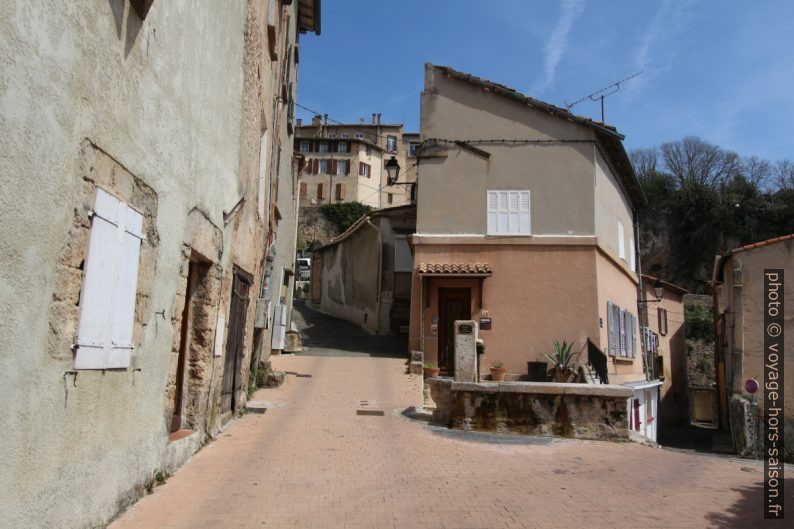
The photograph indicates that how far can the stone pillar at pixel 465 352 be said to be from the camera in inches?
408

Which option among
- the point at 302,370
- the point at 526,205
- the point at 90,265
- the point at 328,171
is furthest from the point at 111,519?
the point at 328,171

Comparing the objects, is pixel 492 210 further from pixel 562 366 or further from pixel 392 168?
pixel 562 366

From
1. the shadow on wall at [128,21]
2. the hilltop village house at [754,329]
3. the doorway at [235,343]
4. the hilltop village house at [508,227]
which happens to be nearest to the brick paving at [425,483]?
the doorway at [235,343]

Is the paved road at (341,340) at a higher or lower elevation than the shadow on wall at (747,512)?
higher

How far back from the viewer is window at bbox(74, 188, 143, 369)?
3.84 m

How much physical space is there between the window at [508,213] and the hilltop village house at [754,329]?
5.21m

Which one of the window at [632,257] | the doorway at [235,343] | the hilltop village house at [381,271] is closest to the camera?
the doorway at [235,343]

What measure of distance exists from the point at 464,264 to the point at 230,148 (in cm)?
926

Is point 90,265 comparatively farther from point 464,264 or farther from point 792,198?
point 792,198

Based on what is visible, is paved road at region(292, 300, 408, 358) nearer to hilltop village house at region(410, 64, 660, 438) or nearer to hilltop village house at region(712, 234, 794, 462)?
hilltop village house at region(410, 64, 660, 438)

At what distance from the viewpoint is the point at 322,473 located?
6.28 metres

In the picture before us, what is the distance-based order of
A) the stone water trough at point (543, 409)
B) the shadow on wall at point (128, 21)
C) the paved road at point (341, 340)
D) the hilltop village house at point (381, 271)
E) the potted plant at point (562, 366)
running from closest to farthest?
the shadow on wall at point (128, 21)
the stone water trough at point (543, 409)
the potted plant at point (562, 366)
the paved road at point (341, 340)
the hilltop village house at point (381, 271)

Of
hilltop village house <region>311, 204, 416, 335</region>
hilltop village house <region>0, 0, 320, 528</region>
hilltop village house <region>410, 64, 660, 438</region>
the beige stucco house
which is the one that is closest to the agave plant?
hilltop village house <region>410, 64, 660, 438</region>

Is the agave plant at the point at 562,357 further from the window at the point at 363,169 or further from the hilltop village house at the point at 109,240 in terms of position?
the window at the point at 363,169
